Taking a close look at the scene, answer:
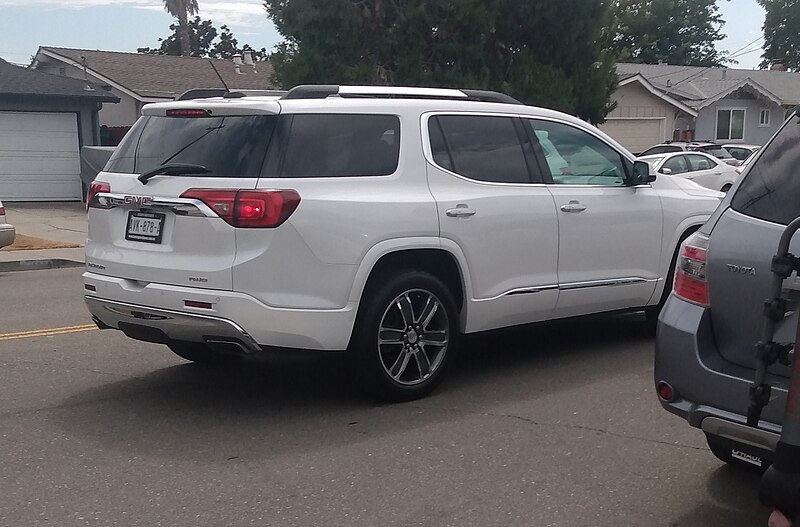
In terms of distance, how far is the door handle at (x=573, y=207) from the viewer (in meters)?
6.58

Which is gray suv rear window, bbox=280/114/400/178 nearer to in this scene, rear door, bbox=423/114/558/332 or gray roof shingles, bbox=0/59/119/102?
rear door, bbox=423/114/558/332

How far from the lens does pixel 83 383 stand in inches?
253

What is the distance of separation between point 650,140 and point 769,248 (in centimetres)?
3471

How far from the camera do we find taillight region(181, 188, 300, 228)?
5227 mm

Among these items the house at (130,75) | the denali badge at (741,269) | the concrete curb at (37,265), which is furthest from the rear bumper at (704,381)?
the house at (130,75)

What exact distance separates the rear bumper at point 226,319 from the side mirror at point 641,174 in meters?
2.69

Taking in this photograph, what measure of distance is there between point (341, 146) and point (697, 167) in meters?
18.3

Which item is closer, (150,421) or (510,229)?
(150,421)

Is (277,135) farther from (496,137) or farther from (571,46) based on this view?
(571,46)

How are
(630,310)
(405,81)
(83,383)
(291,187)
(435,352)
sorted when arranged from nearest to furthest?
(291,187), (435,352), (83,383), (630,310), (405,81)

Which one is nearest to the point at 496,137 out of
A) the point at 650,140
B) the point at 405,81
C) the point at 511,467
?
the point at 511,467

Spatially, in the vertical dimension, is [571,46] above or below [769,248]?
above

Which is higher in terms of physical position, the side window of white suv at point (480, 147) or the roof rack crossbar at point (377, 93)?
the roof rack crossbar at point (377, 93)

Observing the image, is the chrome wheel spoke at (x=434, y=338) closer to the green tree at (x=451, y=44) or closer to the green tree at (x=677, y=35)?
the green tree at (x=451, y=44)
